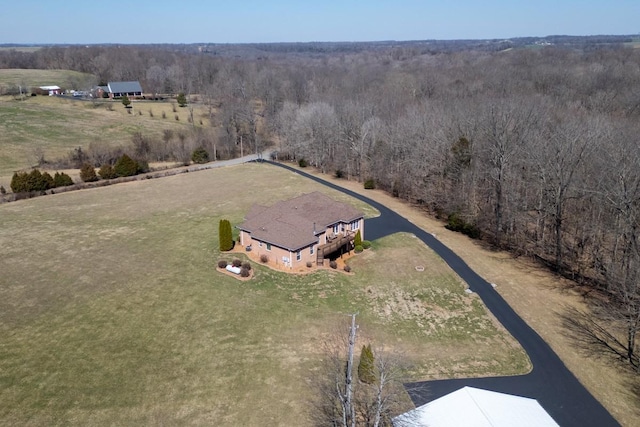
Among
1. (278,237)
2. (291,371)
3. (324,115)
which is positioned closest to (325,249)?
(278,237)

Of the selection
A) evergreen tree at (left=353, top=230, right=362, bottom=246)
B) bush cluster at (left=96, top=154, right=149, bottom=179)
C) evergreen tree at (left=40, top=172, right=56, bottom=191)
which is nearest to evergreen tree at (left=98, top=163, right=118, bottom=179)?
bush cluster at (left=96, top=154, right=149, bottom=179)

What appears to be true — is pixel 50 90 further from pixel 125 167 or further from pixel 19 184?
pixel 19 184

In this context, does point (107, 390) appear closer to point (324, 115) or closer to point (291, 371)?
point (291, 371)

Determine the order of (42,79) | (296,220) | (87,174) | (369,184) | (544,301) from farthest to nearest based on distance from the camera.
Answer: (42,79)
(87,174)
(369,184)
(296,220)
(544,301)

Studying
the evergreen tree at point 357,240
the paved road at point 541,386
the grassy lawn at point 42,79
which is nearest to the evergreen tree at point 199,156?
the evergreen tree at point 357,240

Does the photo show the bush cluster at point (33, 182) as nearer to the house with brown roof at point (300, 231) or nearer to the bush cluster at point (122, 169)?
the bush cluster at point (122, 169)

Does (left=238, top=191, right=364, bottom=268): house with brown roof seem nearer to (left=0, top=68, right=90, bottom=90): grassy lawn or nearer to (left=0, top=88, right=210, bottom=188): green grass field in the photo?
(left=0, top=88, right=210, bottom=188): green grass field

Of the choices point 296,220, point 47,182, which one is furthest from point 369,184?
point 47,182
